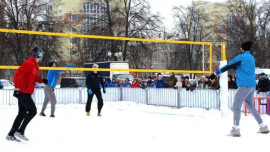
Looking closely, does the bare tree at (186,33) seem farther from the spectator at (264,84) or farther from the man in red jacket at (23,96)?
the man in red jacket at (23,96)

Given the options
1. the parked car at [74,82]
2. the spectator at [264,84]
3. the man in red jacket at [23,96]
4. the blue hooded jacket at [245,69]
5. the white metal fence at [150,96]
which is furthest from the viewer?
the parked car at [74,82]

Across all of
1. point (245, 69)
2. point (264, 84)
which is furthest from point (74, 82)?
point (245, 69)

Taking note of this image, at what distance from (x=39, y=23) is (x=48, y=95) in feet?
73.4

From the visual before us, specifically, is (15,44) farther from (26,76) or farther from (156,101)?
(26,76)

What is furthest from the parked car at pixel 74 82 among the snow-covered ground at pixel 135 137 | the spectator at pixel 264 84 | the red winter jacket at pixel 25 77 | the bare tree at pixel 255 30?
the bare tree at pixel 255 30

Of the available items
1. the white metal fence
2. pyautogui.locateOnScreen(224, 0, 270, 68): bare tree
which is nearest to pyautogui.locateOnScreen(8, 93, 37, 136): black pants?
the white metal fence

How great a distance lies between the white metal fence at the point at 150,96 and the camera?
42.3 ft

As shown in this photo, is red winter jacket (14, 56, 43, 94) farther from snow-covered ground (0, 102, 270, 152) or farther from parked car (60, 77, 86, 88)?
parked car (60, 77, 86, 88)

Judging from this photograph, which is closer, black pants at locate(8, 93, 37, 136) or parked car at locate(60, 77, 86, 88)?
black pants at locate(8, 93, 37, 136)

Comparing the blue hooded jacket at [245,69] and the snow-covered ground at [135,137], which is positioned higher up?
the blue hooded jacket at [245,69]

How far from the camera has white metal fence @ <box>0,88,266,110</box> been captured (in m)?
12.9

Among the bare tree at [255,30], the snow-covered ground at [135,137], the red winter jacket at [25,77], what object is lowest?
the snow-covered ground at [135,137]

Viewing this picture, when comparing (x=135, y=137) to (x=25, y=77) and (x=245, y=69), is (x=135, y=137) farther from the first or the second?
(x=245, y=69)

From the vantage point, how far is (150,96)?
52.3 ft
